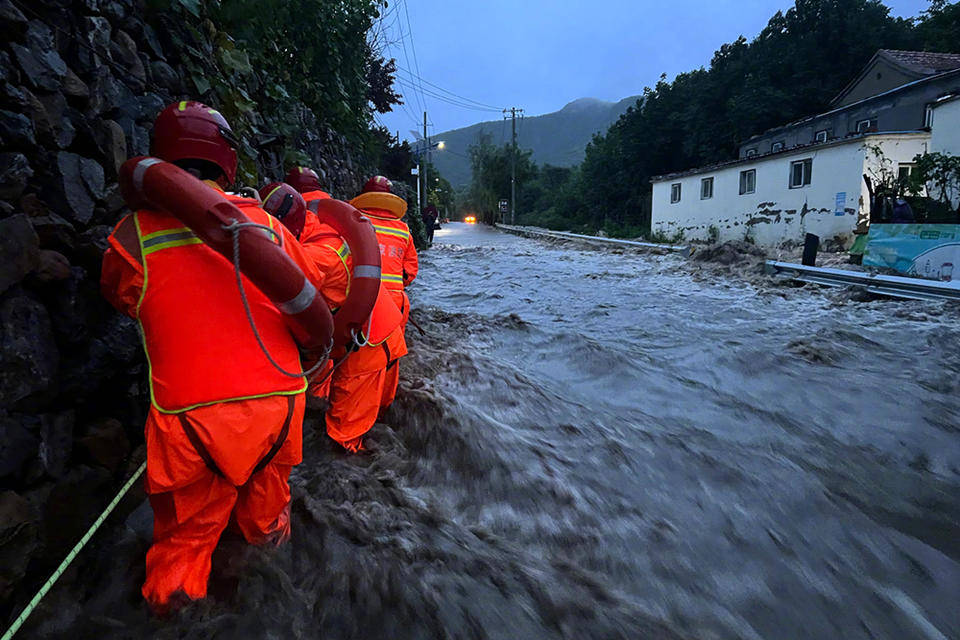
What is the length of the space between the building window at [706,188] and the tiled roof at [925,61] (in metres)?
11.8

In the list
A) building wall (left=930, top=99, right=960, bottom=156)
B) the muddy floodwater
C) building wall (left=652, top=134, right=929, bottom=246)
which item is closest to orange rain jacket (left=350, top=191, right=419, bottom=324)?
the muddy floodwater

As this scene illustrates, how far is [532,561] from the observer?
2.42 meters

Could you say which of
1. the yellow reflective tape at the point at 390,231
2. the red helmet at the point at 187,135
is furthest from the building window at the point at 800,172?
the red helmet at the point at 187,135

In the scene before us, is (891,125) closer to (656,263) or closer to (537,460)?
(656,263)

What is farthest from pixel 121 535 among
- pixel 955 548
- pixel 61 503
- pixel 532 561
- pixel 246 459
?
pixel 955 548

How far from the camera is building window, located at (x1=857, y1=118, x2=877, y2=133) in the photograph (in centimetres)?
2398

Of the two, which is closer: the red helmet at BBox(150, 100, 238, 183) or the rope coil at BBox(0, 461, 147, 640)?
the rope coil at BBox(0, 461, 147, 640)

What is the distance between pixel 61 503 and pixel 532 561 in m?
1.90

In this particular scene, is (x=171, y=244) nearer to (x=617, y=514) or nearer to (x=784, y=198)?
(x=617, y=514)

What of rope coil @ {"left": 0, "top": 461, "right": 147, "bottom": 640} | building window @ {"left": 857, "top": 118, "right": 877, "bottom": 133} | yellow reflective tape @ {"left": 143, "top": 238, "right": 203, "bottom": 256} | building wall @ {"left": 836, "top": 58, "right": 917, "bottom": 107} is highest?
building wall @ {"left": 836, "top": 58, "right": 917, "bottom": 107}

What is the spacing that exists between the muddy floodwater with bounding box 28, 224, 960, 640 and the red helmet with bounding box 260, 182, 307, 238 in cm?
136

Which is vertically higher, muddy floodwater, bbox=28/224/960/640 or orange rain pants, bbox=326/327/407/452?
orange rain pants, bbox=326/327/407/452

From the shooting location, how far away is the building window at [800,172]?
1812 cm

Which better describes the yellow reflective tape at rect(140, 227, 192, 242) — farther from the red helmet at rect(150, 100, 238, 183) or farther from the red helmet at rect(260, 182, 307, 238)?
the red helmet at rect(260, 182, 307, 238)
